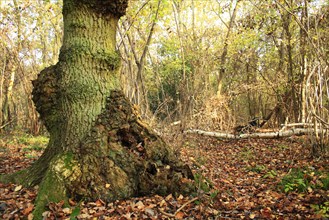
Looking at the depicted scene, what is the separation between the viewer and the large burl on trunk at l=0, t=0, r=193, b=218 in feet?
11.8

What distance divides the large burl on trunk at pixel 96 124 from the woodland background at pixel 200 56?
273 cm

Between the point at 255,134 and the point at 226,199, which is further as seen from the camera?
the point at 255,134

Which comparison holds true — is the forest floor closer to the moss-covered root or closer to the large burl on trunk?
the moss-covered root

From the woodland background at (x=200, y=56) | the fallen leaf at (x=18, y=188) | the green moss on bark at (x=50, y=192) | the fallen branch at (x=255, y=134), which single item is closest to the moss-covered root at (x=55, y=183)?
the green moss on bark at (x=50, y=192)

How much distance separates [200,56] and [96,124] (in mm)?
9977

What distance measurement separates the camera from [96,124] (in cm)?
381

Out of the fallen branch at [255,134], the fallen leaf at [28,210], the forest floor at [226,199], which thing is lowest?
the forest floor at [226,199]

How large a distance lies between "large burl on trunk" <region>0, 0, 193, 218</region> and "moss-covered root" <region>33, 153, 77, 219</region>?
2 centimetres

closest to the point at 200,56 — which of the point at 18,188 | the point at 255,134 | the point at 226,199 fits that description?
the point at 255,134

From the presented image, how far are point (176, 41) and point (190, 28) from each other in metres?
2.15

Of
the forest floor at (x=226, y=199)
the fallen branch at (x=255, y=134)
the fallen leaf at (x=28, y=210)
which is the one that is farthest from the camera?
the fallen branch at (x=255, y=134)

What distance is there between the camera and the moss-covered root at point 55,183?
3.10 metres

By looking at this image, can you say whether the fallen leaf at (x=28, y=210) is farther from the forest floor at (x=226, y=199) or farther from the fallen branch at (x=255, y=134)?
the fallen branch at (x=255, y=134)

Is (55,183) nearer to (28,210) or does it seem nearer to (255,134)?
(28,210)
